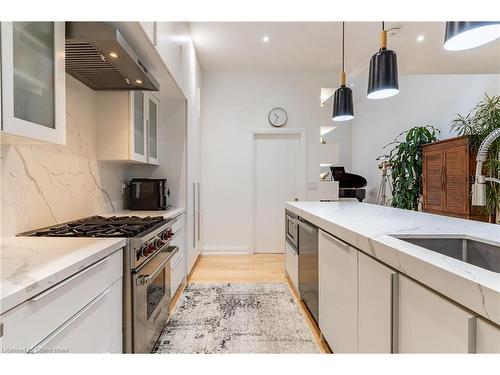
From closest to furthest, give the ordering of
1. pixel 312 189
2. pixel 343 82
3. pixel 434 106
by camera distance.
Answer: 1. pixel 343 82
2. pixel 434 106
3. pixel 312 189

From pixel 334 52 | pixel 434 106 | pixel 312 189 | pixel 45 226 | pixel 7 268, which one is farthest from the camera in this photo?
pixel 312 189

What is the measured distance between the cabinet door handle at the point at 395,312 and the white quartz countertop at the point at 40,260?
1095 mm

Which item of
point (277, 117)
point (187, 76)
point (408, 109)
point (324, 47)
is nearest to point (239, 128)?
point (277, 117)

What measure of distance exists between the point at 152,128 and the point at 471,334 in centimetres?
280

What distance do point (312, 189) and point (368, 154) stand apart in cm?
196

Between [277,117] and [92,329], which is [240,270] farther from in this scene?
[92,329]

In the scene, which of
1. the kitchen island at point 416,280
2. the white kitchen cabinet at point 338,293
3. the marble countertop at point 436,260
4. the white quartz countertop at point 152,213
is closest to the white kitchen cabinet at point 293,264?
the white kitchen cabinet at point 338,293

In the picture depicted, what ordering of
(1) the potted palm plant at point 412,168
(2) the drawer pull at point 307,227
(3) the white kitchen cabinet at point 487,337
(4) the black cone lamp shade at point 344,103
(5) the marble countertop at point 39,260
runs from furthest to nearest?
(1) the potted palm plant at point 412,168
(4) the black cone lamp shade at point 344,103
(2) the drawer pull at point 307,227
(5) the marble countertop at point 39,260
(3) the white kitchen cabinet at point 487,337

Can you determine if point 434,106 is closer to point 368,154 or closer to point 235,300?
point 368,154

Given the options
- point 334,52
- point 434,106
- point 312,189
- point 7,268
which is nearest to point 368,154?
point 434,106

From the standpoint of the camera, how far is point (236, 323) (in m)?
2.10

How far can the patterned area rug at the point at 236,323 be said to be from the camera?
1.80m

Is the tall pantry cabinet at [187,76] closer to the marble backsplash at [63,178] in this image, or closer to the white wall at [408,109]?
the marble backsplash at [63,178]
